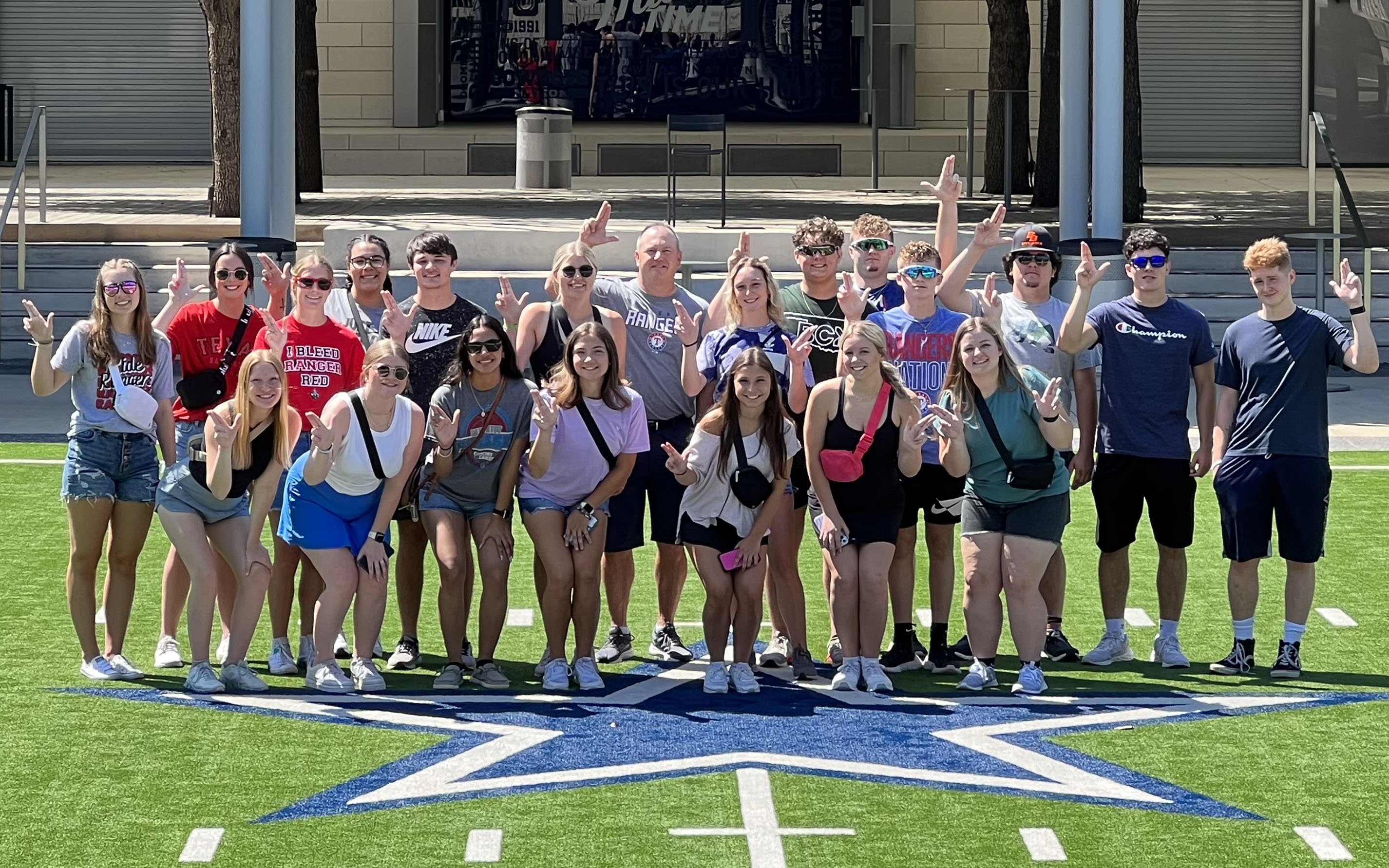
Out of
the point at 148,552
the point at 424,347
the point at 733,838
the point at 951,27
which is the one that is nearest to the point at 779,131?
the point at 951,27

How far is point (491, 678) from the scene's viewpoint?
26.7 feet

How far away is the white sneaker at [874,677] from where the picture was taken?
26.5ft

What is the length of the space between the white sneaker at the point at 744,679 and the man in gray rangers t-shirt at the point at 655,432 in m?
0.54

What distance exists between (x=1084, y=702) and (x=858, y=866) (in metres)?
2.08

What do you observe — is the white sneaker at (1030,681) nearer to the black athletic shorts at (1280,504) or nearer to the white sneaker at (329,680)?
the black athletic shorts at (1280,504)

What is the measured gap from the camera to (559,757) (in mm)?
7199

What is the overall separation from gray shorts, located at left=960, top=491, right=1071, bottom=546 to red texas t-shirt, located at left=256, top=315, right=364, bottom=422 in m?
2.48

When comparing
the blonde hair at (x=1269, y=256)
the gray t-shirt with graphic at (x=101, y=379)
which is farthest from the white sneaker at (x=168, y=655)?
the blonde hair at (x=1269, y=256)

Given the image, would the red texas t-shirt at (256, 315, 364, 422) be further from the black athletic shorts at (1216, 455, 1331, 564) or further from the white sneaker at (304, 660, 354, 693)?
the black athletic shorts at (1216, 455, 1331, 564)

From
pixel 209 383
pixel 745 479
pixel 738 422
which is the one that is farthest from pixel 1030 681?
pixel 209 383

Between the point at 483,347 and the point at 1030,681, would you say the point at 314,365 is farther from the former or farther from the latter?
the point at 1030,681

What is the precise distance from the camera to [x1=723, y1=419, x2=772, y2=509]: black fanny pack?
798 cm

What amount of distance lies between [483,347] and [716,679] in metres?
1.57

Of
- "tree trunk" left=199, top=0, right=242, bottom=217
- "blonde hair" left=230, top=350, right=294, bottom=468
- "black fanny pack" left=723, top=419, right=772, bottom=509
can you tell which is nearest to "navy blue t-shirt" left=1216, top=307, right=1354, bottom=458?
"black fanny pack" left=723, top=419, right=772, bottom=509
